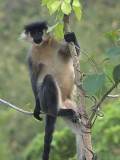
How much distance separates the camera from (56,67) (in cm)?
491

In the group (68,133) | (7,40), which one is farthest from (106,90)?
(7,40)

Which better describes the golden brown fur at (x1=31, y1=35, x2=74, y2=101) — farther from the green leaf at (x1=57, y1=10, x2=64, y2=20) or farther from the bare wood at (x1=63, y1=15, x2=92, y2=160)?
the green leaf at (x1=57, y1=10, x2=64, y2=20)

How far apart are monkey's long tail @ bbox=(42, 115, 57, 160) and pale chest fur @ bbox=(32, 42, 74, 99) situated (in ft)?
0.97

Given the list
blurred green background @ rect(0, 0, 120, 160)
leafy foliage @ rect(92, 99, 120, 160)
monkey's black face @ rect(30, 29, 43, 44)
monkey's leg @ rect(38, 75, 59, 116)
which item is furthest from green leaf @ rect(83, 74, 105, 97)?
leafy foliage @ rect(92, 99, 120, 160)

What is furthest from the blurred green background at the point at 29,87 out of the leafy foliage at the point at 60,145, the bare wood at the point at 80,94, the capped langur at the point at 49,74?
the bare wood at the point at 80,94

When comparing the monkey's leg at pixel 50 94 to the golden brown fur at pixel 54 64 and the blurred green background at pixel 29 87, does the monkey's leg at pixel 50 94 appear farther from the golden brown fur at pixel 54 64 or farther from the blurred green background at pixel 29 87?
the blurred green background at pixel 29 87

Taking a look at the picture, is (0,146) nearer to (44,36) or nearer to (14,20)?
(44,36)

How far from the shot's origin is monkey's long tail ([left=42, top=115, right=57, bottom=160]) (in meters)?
4.49

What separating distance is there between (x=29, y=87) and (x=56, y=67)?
11309mm

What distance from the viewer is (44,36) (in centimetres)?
482

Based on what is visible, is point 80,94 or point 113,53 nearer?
point 113,53

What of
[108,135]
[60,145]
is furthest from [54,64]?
[60,145]

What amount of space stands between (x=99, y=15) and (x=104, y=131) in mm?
15505

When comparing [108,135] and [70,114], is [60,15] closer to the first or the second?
[70,114]
